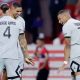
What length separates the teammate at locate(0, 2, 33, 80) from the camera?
13805 millimetres

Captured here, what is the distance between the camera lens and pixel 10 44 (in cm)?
1380

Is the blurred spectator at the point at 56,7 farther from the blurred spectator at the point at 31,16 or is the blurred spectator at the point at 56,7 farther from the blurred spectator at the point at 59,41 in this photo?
the blurred spectator at the point at 59,41

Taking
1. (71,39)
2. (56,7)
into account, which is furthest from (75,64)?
(56,7)

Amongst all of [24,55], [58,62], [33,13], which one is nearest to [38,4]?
[33,13]

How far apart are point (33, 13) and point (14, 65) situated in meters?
8.30

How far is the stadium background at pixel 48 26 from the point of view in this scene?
68.7 ft

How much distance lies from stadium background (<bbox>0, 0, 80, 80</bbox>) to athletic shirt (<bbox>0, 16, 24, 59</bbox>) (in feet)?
22.2

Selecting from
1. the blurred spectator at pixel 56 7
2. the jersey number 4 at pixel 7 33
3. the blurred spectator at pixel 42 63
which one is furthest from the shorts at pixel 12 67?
the blurred spectator at pixel 56 7

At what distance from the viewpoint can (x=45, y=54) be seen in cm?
1928

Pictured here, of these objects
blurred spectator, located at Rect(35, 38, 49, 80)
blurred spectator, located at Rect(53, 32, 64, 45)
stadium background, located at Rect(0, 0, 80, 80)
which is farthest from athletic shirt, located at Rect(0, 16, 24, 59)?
blurred spectator, located at Rect(53, 32, 64, 45)

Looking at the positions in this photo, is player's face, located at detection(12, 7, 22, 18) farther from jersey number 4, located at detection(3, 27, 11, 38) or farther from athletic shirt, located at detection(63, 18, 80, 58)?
athletic shirt, located at detection(63, 18, 80, 58)

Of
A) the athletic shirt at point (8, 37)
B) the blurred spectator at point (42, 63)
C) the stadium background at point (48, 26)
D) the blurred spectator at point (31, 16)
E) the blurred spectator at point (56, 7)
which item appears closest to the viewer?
the athletic shirt at point (8, 37)

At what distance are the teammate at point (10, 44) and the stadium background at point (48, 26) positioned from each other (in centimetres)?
661

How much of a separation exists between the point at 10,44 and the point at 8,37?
15cm
